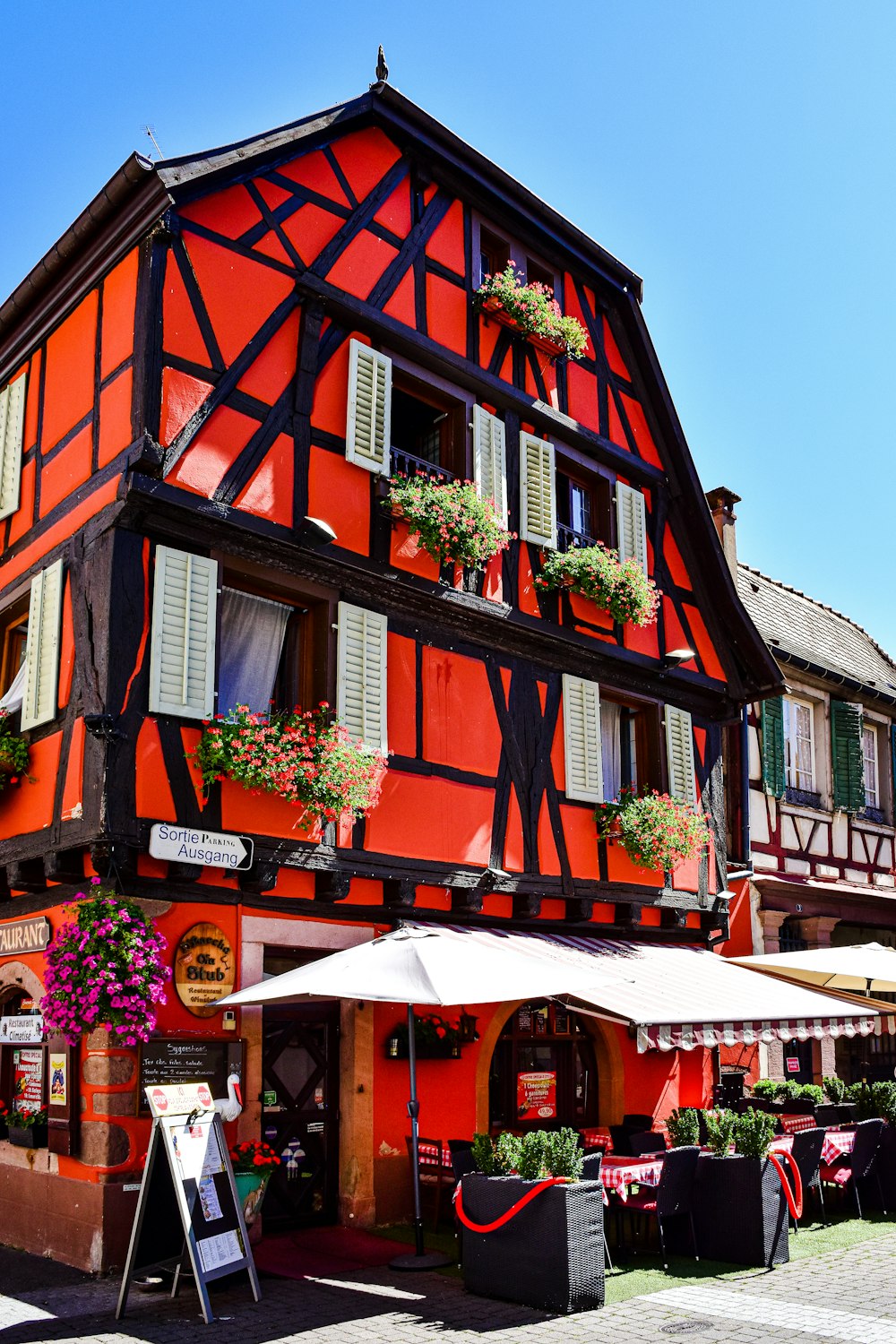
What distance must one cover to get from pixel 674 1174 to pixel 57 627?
6.28 meters

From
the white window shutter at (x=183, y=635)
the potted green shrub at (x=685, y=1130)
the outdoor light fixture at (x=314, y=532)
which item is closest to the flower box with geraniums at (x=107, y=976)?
the white window shutter at (x=183, y=635)

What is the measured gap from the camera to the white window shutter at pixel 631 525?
13.9 meters

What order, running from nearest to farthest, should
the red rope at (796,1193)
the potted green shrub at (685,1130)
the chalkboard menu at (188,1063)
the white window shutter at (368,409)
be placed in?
the chalkboard menu at (188,1063) < the potted green shrub at (685,1130) < the red rope at (796,1193) < the white window shutter at (368,409)

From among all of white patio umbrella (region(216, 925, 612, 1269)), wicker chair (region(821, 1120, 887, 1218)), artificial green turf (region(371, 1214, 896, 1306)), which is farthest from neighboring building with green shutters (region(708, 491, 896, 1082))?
white patio umbrella (region(216, 925, 612, 1269))

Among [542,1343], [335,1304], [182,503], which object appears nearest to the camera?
[542,1343]

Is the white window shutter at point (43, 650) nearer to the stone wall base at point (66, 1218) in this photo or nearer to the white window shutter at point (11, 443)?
the white window shutter at point (11, 443)

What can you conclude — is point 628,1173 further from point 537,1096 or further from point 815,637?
point 815,637

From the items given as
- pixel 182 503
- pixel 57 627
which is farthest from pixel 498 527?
pixel 57 627

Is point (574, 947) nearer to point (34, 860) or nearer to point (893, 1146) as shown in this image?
point (893, 1146)

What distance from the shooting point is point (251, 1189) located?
8648 millimetres

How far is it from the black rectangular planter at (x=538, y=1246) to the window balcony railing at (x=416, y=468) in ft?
20.7

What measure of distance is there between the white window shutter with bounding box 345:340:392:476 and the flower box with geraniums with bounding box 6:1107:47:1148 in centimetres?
591

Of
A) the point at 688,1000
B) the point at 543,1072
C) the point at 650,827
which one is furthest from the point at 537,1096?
the point at 650,827

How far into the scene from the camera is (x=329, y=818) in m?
9.94
